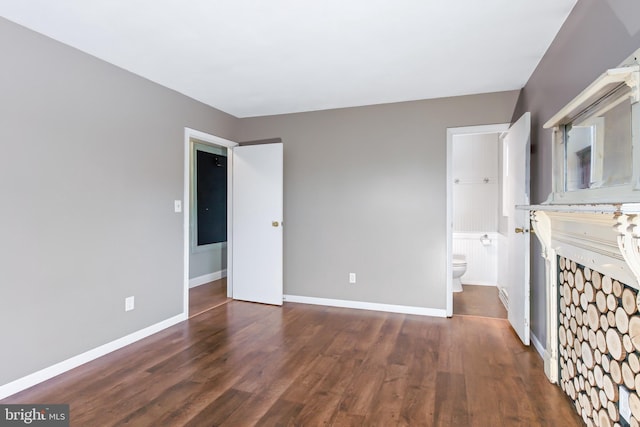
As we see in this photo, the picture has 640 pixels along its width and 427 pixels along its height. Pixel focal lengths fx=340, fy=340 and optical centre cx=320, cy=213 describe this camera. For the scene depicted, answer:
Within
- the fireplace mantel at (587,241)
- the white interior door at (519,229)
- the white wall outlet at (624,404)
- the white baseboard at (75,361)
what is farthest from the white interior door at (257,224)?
the white wall outlet at (624,404)

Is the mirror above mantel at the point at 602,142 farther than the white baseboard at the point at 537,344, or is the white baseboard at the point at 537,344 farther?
the white baseboard at the point at 537,344

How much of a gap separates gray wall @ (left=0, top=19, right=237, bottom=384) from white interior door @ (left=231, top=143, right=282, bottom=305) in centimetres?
101

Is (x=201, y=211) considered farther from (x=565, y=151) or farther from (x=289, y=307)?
(x=565, y=151)

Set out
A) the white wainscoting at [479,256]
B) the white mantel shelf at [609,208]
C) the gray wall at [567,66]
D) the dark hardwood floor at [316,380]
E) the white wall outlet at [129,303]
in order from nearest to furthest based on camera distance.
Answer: the white mantel shelf at [609,208] → the gray wall at [567,66] → the dark hardwood floor at [316,380] → the white wall outlet at [129,303] → the white wainscoting at [479,256]

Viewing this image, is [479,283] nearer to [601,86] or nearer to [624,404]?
[624,404]

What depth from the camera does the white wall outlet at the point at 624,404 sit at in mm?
1376

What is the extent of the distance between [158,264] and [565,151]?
11.2ft

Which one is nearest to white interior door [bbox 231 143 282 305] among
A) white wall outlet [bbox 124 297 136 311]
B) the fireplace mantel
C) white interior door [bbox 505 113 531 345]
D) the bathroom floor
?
white wall outlet [bbox 124 297 136 311]

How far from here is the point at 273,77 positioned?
3145mm

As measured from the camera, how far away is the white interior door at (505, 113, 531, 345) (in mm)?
2838

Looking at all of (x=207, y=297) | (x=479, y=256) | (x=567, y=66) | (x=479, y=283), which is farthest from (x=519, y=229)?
(x=207, y=297)

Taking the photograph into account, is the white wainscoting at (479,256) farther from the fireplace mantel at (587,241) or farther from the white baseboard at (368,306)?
the fireplace mantel at (587,241)

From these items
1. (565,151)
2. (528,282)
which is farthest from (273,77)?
(528,282)

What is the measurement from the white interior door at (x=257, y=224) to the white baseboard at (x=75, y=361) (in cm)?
111
